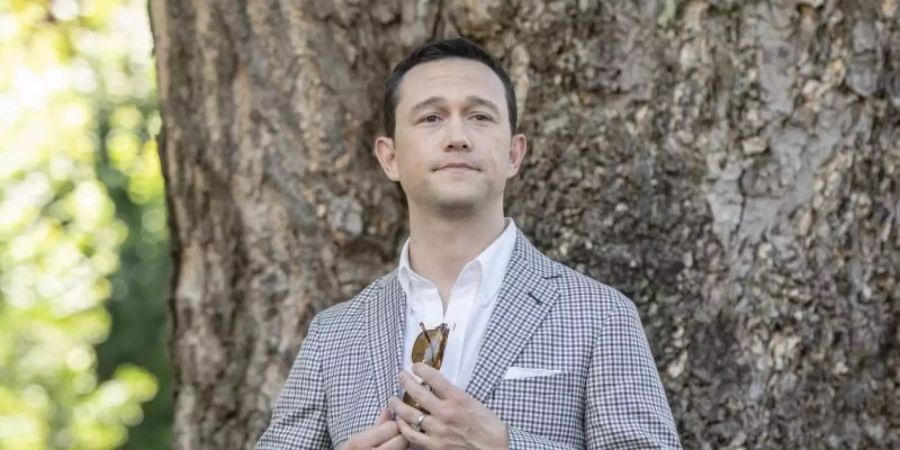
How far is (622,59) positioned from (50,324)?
1267cm

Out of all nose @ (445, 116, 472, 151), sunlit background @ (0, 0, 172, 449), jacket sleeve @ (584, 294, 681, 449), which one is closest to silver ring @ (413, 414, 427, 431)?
jacket sleeve @ (584, 294, 681, 449)

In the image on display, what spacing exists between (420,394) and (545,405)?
0.33 meters

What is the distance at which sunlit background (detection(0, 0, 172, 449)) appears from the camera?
46.9ft

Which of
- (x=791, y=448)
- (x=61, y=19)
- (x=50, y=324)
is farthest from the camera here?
(x=50, y=324)

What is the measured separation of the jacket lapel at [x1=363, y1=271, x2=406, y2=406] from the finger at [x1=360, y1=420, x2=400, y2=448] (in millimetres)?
199

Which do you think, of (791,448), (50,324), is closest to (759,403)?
(791,448)

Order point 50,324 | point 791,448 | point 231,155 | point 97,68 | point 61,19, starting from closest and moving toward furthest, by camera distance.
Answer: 1. point 791,448
2. point 231,155
3. point 61,19
4. point 97,68
5. point 50,324

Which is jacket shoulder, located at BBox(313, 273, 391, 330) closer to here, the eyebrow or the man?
the man

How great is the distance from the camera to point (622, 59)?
419 cm

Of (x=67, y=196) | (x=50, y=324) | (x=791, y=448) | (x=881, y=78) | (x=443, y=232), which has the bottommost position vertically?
(x=50, y=324)

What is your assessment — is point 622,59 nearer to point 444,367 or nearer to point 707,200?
point 707,200

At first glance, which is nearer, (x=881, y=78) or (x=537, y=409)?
(x=537, y=409)

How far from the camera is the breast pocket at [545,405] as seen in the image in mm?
3451

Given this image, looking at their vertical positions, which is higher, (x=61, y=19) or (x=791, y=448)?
(x=61, y=19)
